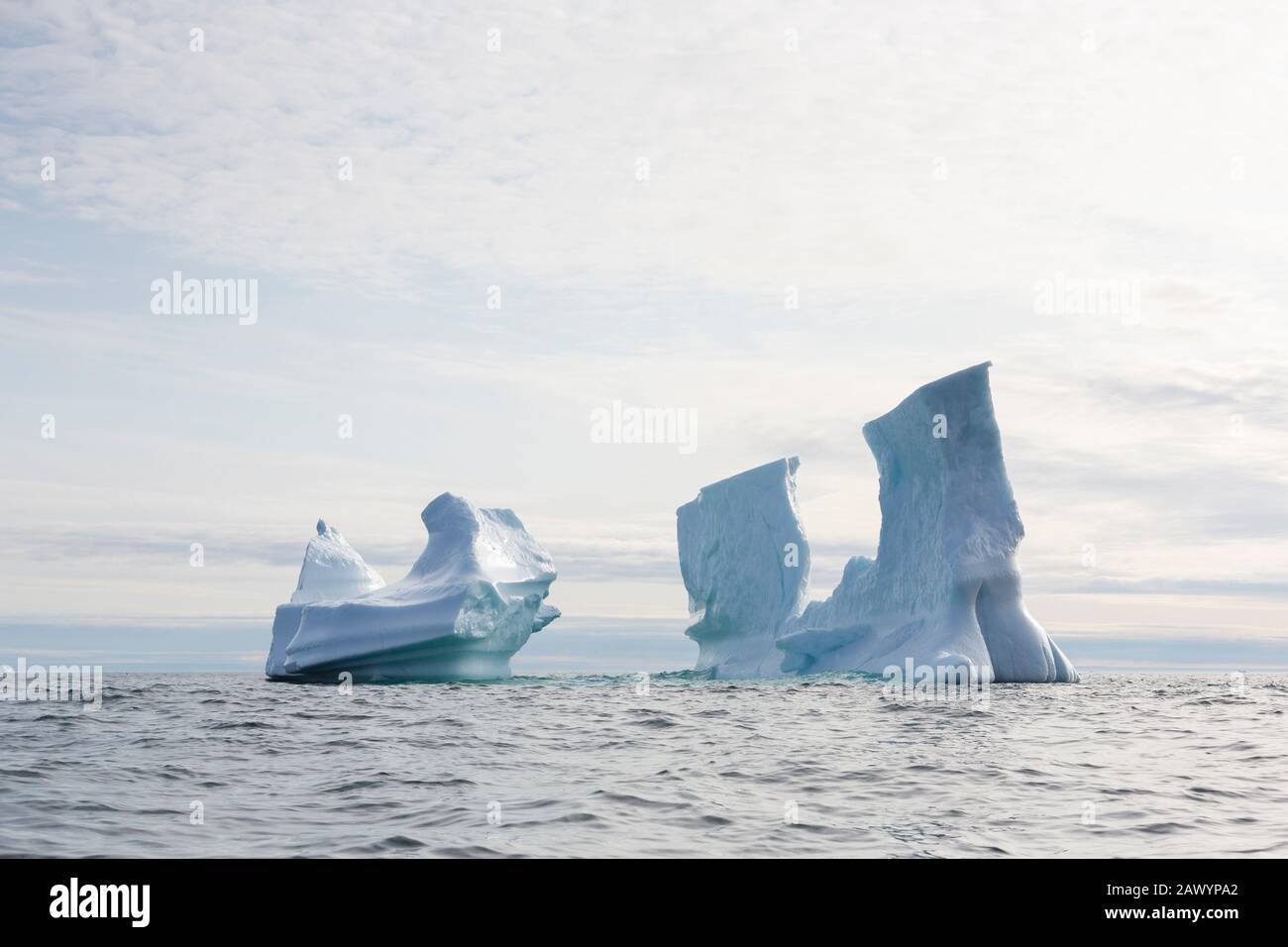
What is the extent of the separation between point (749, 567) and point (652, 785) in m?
22.3

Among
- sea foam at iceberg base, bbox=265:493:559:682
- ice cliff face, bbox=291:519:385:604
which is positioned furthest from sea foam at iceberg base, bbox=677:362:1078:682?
ice cliff face, bbox=291:519:385:604

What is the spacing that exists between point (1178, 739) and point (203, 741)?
1033 centimetres

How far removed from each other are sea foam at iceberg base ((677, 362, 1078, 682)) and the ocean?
553 centimetres

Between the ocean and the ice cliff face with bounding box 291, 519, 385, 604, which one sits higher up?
the ice cliff face with bounding box 291, 519, 385, 604

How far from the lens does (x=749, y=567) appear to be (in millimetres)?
30078

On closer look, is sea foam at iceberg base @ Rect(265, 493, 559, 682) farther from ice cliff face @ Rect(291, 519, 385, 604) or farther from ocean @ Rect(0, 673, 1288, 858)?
ocean @ Rect(0, 673, 1288, 858)

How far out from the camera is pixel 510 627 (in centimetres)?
2523

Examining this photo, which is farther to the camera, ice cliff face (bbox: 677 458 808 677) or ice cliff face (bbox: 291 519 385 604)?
ice cliff face (bbox: 677 458 808 677)

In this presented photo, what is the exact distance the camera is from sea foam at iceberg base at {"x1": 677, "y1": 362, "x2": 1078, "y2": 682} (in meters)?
20.5

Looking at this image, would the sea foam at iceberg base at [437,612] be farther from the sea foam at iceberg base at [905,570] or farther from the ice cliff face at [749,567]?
the sea foam at iceberg base at [905,570]

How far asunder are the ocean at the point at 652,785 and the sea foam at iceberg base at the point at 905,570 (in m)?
5.53

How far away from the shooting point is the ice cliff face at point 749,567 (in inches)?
1150
